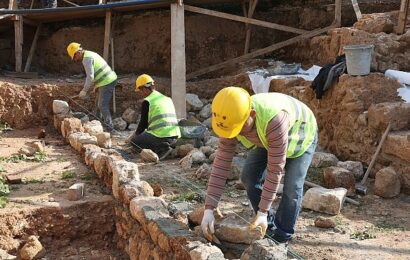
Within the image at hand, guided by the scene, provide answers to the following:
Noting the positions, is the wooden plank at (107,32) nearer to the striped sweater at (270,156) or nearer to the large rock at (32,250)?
the large rock at (32,250)

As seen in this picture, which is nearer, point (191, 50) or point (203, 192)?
point (203, 192)

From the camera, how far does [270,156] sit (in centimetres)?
344

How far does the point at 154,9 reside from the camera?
1188 centimetres

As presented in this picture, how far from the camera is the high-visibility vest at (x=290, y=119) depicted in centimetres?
343

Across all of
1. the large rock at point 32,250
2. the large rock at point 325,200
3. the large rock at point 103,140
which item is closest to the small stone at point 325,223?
the large rock at point 325,200

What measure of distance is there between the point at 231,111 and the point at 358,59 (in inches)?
158

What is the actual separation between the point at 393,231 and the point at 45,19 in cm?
930

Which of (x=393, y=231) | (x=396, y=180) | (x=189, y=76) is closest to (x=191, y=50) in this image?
(x=189, y=76)

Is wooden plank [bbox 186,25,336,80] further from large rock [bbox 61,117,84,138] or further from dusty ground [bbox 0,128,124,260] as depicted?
dusty ground [bbox 0,128,124,260]

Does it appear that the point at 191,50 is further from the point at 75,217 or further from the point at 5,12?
the point at 75,217

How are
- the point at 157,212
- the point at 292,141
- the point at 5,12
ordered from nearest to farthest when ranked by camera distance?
the point at 292,141, the point at 157,212, the point at 5,12

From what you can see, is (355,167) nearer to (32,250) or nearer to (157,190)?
(157,190)

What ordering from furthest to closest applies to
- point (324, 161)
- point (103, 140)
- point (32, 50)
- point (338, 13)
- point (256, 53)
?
point (32, 50) → point (256, 53) → point (338, 13) → point (103, 140) → point (324, 161)

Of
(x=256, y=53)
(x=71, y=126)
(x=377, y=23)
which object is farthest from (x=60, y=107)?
(x=377, y=23)
